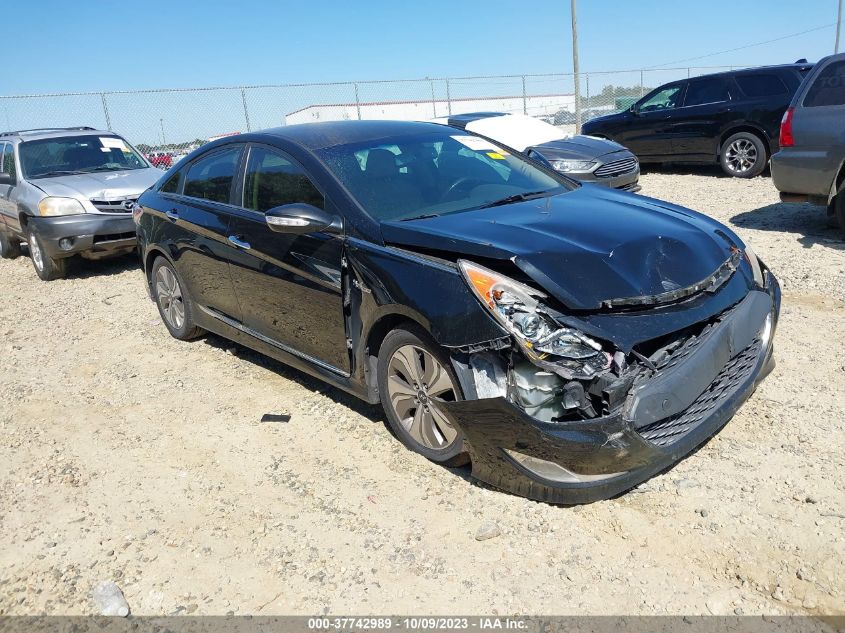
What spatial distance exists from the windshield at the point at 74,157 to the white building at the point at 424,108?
6.57 meters

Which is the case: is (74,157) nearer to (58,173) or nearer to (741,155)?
(58,173)

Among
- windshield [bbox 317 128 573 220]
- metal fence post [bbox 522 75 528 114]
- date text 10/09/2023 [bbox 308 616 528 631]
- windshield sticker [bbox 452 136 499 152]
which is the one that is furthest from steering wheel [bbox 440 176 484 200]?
metal fence post [bbox 522 75 528 114]

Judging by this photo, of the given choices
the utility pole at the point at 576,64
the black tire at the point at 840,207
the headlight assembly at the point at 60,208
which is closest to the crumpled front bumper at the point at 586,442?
the black tire at the point at 840,207

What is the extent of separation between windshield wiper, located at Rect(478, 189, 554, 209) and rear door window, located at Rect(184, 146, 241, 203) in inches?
70.6

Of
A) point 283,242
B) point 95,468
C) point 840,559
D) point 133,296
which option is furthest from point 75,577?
point 133,296

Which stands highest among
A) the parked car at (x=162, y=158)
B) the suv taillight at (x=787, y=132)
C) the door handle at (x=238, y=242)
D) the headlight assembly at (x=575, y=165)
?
the parked car at (x=162, y=158)

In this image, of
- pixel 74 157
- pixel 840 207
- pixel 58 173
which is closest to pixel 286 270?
pixel 840 207

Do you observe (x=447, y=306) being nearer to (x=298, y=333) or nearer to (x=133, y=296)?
(x=298, y=333)

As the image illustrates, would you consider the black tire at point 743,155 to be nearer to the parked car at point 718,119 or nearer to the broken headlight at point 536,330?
the parked car at point 718,119

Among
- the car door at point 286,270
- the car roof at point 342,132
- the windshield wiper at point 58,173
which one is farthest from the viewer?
the windshield wiper at point 58,173

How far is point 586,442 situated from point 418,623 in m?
0.91

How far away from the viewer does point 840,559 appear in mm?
2578

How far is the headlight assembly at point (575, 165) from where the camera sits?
966 cm

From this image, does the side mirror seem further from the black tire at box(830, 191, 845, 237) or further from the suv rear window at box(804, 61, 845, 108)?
the suv rear window at box(804, 61, 845, 108)
